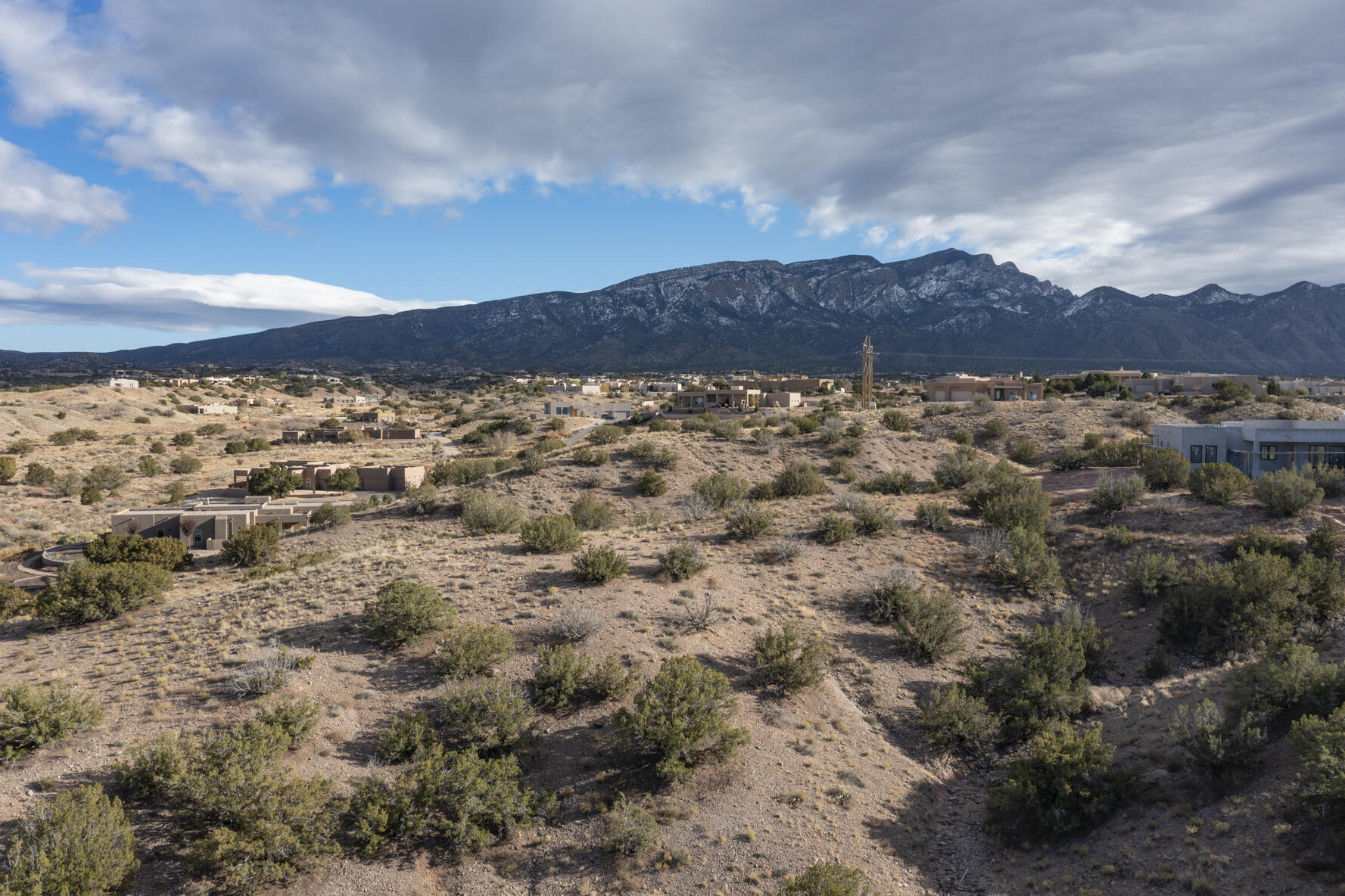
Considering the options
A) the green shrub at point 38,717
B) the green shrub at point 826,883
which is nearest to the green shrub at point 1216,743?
the green shrub at point 826,883

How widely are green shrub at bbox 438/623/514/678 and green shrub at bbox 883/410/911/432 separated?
1369 inches

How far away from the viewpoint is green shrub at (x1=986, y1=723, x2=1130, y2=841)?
10.4m

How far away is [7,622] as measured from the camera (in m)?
16.3

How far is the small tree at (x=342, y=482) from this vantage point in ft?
130

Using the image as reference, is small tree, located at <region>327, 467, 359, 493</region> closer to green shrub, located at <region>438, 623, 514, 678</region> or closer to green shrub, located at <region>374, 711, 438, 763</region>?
green shrub, located at <region>438, 623, 514, 678</region>

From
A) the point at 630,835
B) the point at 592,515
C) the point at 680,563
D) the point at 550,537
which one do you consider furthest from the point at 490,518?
the point at 630,835

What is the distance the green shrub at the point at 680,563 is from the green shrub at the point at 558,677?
5.08m

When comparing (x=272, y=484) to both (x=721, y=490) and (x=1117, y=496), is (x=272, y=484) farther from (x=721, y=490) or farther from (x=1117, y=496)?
(x=1117, y=496)

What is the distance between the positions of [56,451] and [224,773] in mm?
54573

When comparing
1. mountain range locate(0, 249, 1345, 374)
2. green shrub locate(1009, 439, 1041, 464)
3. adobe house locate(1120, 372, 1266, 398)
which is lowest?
green shrub locate(1009, 439, 1041, 464)

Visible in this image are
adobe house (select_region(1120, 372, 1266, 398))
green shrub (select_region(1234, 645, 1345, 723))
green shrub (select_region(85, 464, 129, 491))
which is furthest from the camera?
adobe house (select_region(1120, 372, 1266, 398))

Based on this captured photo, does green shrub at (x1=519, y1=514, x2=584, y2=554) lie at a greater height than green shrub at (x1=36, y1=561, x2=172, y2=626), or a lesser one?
greater

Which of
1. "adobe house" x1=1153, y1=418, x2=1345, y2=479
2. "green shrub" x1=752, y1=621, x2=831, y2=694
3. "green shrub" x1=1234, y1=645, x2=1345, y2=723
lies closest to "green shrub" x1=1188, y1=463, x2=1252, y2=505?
"adobe house" x1=1153, y1=418, x2=1345, y2=479

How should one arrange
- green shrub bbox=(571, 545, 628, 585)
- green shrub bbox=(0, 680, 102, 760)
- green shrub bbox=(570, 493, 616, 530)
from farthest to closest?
1. green shrub bbox=(570, 493, 616, 530)
2. green shrub bbox=(571, 545, 628, 585)
3. green shrub bbox=(0, 680, 102, 760)
